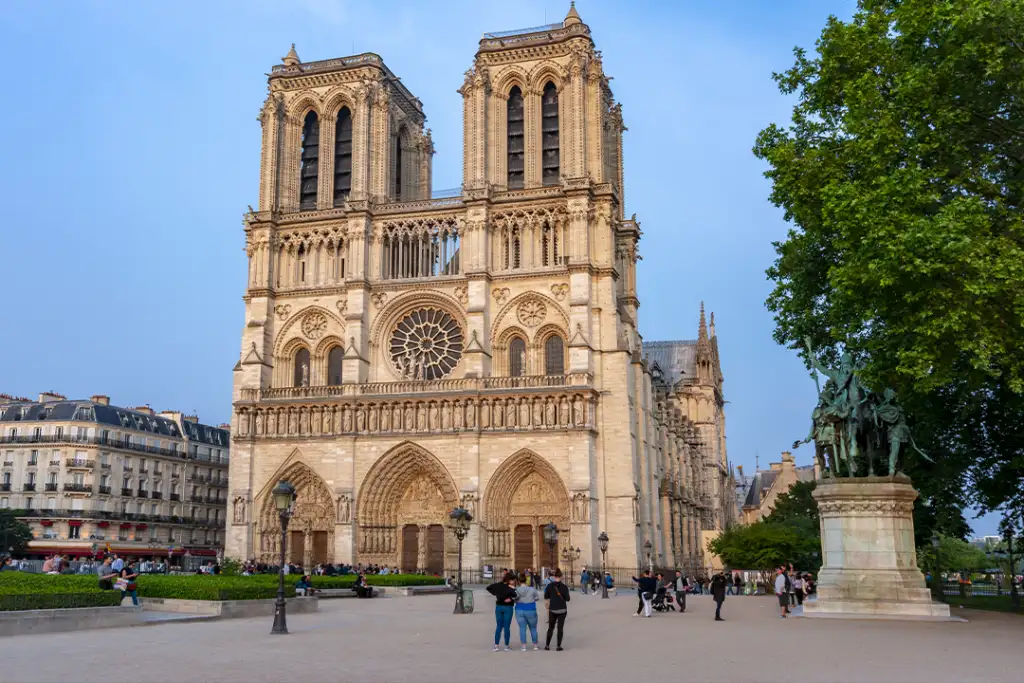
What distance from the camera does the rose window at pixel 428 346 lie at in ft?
144

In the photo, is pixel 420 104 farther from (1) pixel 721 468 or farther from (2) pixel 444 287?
(1) pixel 721 468

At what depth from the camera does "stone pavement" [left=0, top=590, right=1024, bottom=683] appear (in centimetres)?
1092

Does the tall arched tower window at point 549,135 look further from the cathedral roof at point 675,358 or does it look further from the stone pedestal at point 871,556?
the stone pedestal at point 871,556

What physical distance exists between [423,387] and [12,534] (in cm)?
2245

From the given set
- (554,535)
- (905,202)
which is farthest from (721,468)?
(905,202)

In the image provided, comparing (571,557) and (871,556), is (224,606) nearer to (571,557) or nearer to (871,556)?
(871,556)

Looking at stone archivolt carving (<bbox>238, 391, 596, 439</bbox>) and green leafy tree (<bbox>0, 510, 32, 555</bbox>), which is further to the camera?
green leafy tree (<bbox>0, 510, 32, 555</bbox>)

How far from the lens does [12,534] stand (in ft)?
158

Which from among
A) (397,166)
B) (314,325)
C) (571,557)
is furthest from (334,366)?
(571,557)

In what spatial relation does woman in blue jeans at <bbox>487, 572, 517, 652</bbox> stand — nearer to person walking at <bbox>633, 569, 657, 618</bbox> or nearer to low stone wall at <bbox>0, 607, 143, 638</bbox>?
low stone wall at <bbox>0, 607, 143, 638</bbox>

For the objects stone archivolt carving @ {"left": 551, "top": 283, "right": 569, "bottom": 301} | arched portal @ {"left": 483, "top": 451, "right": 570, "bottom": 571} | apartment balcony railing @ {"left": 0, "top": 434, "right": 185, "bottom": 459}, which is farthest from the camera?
apartment balcony railing @ {"left": 0, "top": 434, "right": 185, "bottom": 459}

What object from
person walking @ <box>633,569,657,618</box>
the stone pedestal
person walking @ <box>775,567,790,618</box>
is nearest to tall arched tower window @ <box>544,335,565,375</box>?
person walking @ <box>633,569,657,618</box>

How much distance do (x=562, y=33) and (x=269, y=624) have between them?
33.0m

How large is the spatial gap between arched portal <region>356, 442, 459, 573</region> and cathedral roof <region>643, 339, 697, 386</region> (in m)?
28.8
